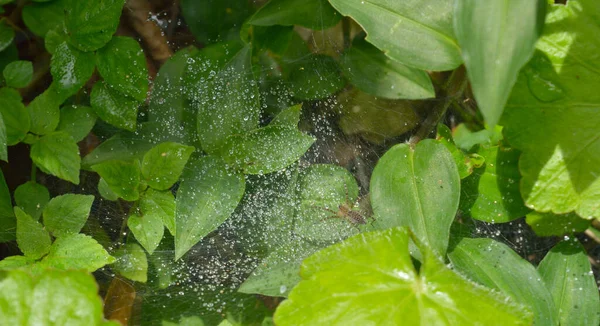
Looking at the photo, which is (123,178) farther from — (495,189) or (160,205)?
(495,189)

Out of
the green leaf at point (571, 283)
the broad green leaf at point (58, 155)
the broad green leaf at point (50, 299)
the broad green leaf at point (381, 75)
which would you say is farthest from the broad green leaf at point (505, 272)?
the broad green leaf at point (58, 155)

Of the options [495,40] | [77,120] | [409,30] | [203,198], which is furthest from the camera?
[77,120]

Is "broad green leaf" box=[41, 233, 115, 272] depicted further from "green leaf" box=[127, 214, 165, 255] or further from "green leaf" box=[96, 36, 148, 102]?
"green leaf" box=[96, 36, 148, 102]

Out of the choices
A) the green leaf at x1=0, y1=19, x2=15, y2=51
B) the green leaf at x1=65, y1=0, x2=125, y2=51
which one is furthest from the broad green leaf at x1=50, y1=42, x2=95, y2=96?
the green leaf at x1=0, y1=19, x2=15, y2=51

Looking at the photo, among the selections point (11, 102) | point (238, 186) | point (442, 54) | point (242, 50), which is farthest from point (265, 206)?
point (11, 102)

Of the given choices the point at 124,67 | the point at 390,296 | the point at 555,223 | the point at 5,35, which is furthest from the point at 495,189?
the point at 5,35

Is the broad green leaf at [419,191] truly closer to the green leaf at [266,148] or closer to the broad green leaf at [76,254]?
the green leaf at [266,148]
